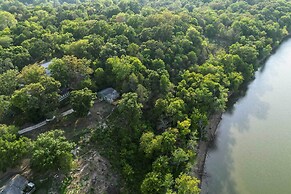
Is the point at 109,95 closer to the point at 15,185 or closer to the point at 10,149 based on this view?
the point at 10,149

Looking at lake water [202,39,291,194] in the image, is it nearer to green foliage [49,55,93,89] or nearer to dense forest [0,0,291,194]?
dense forest [0,0,291,194]

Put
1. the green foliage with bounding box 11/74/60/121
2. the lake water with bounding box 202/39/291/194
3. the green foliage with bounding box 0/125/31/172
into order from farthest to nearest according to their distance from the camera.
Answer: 1. the lake water with bounding box 202/39/291/194
2. the green foliage with bounding box 11/74/60/121
3. the green foliage with bounding box 0/125/31/172

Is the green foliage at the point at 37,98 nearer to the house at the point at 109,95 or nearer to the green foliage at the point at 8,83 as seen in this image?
the green foliage at the point at 8,83

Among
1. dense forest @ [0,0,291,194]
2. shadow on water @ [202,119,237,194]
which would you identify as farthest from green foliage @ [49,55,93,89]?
shadow on water @ [202,119,237,194]

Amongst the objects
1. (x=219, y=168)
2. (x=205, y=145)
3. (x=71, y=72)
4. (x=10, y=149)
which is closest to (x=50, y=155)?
(x=10, y=149)

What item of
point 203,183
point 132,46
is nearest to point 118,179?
point 203,183

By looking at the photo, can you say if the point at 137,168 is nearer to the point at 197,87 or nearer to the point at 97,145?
the point at 97,145

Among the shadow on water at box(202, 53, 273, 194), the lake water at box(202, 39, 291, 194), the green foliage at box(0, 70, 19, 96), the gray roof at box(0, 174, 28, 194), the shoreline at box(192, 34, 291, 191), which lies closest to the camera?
the gray roof at box(0, 174, 28, 194)
